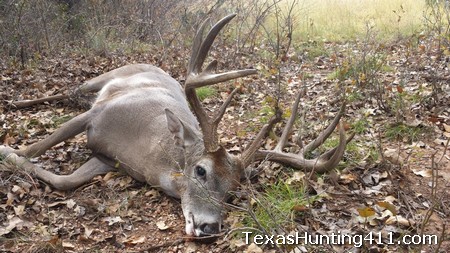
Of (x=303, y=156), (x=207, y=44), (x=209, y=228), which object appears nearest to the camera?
(x=209, y=228)

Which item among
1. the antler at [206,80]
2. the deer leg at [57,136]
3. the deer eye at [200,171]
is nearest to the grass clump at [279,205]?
the deer eye at [200,171]

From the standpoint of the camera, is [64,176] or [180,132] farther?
[64,176]

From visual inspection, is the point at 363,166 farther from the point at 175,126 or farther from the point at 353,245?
the point at 175,126

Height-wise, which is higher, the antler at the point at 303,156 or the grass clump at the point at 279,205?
the antler at the point at 303,156

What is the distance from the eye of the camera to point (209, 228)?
406 centimetres

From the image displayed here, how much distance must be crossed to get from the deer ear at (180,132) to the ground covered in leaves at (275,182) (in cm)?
58

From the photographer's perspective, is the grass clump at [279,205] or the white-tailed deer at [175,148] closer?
the grass clump at [279,205]

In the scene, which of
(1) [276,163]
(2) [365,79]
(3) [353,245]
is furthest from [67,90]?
(3) [353,245]

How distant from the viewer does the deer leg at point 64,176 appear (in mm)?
5062

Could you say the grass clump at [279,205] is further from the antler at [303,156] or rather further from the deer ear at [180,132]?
the deer ear at [180,132]

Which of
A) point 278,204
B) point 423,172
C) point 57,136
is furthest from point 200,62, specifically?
point 423,172

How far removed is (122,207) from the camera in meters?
4.75

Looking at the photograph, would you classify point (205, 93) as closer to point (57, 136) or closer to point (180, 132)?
point (57, 136)

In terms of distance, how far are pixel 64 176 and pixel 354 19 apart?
1122cm
